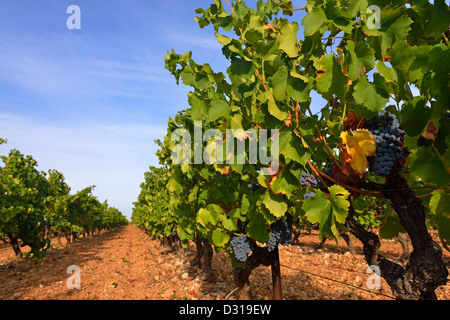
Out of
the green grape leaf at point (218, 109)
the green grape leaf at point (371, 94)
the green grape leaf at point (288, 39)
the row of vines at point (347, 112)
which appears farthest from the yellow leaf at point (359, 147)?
the green grape leaf at point (218, 109)

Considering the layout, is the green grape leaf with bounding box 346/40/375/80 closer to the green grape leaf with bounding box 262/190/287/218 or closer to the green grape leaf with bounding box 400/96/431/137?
the green grape leaf with bounding box 400/96/431/137

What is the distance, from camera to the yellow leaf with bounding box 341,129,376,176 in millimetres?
2250

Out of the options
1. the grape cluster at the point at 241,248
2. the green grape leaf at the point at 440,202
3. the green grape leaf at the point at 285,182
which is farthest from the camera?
the grape cluster at the point at 241,248

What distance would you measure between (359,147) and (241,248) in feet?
8.24

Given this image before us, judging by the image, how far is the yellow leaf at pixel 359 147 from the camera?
7.38ft

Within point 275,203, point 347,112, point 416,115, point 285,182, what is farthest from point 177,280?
point 416,115

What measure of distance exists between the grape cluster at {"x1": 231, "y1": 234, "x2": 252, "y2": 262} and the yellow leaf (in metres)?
2.35

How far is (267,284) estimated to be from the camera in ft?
25.9

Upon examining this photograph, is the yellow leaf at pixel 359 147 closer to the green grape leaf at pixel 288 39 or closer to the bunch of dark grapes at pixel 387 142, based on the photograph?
the bunch of dark grapes at pixel 387 142

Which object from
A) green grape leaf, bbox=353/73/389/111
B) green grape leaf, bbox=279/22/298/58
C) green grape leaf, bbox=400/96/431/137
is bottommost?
green grape leaf, bbox=400/96/431/137

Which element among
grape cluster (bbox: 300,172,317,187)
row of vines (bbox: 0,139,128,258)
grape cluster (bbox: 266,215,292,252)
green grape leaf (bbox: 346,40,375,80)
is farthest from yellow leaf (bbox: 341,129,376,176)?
row of vines (bbox: 0,139,128,258)

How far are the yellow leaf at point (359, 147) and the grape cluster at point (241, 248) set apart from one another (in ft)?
7.70

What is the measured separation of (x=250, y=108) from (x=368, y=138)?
103 cm
